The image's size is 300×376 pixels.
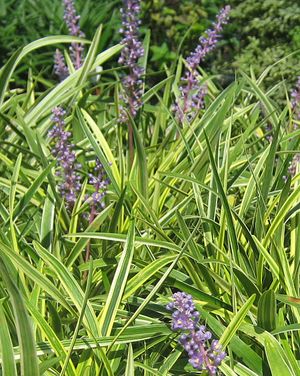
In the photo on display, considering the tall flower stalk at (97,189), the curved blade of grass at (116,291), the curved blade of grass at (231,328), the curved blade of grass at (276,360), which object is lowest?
the curved blade of grass at (276,360)

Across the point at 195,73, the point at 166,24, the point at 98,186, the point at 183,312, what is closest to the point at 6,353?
the point at 183,312

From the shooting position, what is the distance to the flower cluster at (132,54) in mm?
3023

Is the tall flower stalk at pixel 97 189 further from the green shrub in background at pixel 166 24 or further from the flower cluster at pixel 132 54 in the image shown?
the green shrub in background at pixel 166 24

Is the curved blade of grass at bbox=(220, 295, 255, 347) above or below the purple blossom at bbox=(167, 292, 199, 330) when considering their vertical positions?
below

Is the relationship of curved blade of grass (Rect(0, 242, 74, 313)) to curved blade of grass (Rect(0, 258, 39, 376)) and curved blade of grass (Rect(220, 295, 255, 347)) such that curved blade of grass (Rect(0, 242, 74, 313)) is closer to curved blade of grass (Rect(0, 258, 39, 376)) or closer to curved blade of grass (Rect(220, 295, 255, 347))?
curved blade of grass (Rect(0, 258, 39, 376))

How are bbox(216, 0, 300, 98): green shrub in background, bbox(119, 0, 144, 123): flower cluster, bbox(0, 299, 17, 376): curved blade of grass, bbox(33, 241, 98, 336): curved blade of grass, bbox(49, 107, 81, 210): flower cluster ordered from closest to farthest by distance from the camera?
bbox(0, 299, 17, 376): curved blade of grass
bbox(33, 241, 98, 336): curved blade of grass
bbox(49, 107, 81, 210): flower cluster
bbox(119, 0, 144, 123): flower cluster
bbox(216, 0, 300, 98): green shrub in background

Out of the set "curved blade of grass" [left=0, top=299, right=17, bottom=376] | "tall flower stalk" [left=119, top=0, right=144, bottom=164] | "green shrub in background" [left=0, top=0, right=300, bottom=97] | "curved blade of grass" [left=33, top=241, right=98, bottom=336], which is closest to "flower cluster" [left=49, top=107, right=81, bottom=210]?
"curved blade of grass" [left=33, top=241, right=98, bottom=336]

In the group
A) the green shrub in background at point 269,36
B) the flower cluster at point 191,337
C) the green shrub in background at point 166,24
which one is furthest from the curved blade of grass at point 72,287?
the green shrub in background at point 166,24

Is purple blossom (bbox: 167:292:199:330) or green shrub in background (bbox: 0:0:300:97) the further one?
green shrub in background (bbox: 0:0:300:97)

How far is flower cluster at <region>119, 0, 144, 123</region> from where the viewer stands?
9.92 ft

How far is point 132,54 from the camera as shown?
9.92ft

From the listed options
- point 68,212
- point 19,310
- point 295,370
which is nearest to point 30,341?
point 19,310

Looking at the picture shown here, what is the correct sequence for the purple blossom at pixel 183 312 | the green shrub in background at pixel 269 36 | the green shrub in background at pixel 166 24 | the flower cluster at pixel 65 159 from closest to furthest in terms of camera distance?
1. the purple blossom at pixel 183 312
2. the flower cluster at pixel 65 159
3. the green shrub in background at pixel 269 36
4. the green shrub in background at pixel 166 24

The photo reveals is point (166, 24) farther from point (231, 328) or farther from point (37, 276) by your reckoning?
point (231, 328)
